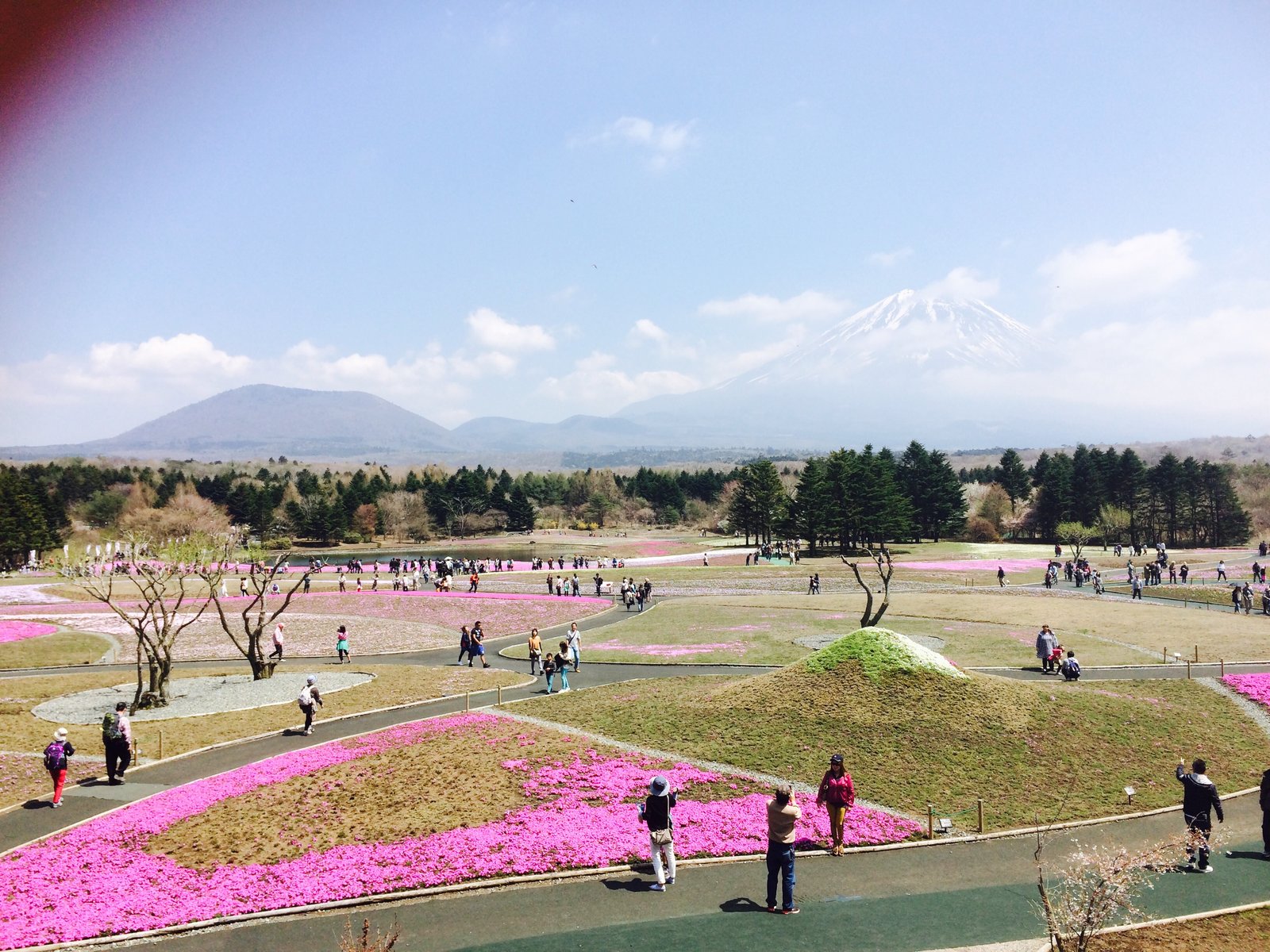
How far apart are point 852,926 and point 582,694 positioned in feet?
52.9

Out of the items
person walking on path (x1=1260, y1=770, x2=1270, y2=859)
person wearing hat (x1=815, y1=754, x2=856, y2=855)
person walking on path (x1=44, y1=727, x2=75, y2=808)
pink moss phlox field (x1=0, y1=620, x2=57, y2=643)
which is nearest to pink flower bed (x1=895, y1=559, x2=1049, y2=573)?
person walking on path (x1=1260, y1=770, x2=1270, y2=859)

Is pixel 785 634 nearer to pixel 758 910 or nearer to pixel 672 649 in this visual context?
pixel 672 649

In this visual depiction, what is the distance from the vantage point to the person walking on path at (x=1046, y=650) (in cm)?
3038

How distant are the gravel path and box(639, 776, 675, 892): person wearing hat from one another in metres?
19.1

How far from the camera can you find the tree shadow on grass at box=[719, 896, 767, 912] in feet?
43.0

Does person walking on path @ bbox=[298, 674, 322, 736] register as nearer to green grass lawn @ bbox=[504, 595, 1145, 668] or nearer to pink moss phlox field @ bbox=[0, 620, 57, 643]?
green grass lawn @ bbox=[504, 595, 1145, 668]

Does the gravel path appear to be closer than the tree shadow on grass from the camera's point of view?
No

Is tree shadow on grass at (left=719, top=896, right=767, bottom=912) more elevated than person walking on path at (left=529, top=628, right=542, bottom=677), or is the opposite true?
person walking on path at (left=529, top=628, right=542, bottom=677)

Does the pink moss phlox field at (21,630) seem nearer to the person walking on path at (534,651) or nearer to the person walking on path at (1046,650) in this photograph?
the person walking on path at (534,651)

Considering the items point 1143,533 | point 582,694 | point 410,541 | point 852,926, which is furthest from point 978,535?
point 852,926

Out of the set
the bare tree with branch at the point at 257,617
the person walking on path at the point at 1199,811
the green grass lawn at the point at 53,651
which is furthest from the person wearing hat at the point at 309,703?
the person walking on path at the point at 1199,811

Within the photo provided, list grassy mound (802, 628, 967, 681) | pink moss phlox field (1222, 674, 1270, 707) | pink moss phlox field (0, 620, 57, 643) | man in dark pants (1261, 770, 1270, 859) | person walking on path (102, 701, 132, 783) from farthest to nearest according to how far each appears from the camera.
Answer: pink moss phlox field (0, 620, 57, 643) < pink moss phlox field (1222, 674, 1270, 707) < grassy mound (802, 628, 967, 681) < person walking on path (102, 701, 132, 783) < man in dark pants (1261, 770, 1270, 859)

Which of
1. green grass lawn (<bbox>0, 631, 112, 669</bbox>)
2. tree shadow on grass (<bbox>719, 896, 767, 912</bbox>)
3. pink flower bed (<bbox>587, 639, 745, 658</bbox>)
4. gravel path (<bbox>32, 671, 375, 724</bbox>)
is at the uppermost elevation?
tree shadow on grass (<bbox>719, 896, 767, 912</bbox>)

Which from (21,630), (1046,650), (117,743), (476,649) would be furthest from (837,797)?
(21,630)
